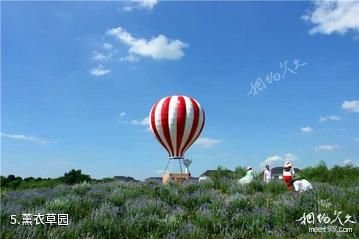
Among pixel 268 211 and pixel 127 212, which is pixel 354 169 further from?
pixel 127 212

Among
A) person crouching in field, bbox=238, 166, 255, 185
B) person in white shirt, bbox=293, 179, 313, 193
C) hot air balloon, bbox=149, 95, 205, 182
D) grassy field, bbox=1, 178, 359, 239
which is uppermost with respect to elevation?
hot air balloon, bbox=149, 95, 205, 182

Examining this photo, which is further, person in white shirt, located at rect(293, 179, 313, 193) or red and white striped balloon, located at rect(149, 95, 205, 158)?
red and white striped balloon, located at rect(149, 95, 205, 158)

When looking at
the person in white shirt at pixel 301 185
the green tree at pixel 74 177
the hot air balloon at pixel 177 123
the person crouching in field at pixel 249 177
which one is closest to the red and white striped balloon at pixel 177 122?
the hot air balloon at pixel 177 123

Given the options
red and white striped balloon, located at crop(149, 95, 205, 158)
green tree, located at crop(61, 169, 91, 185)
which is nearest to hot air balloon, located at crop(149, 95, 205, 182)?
red and white striped balloon, located at crop(149, 95, 205, 158)

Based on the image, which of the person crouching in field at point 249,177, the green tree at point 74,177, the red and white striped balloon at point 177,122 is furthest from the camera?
the red and white striped balloon at point 177,122

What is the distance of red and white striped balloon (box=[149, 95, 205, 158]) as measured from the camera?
1203 inches

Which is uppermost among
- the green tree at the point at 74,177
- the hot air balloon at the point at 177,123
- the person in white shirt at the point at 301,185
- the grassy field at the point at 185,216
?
the hot air balloon at the point at 177,123

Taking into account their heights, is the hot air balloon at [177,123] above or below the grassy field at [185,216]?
above

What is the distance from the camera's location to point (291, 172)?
1766 cm

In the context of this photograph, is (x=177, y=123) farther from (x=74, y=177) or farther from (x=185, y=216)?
(x=185, y=216)

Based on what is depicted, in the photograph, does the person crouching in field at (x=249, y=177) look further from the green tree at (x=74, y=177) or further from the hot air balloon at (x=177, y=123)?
the green tree at (x=74, y=177)

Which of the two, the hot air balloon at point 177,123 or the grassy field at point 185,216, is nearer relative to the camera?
the grassy field at point 185,216

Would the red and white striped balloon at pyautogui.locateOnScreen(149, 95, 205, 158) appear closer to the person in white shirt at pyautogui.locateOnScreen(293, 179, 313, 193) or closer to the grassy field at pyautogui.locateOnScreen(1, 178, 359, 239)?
the person in white shirt at pyautogui.locateOnScreen(293, 179, 313, 193)

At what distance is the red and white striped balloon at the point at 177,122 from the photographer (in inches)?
1203
